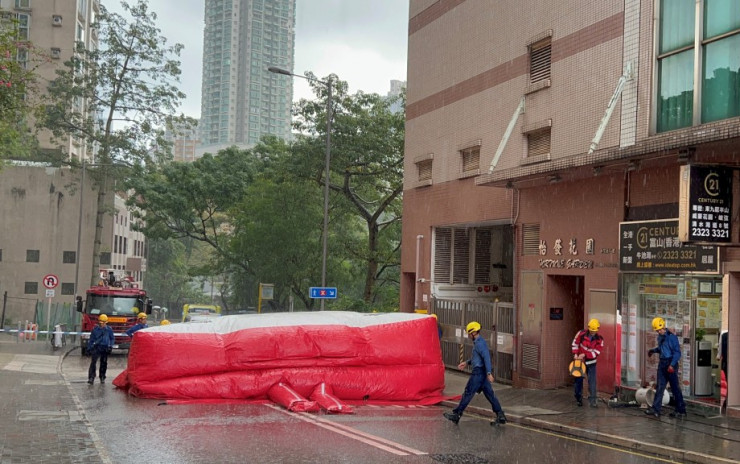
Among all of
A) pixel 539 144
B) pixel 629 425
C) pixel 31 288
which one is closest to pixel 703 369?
pixel 629 425

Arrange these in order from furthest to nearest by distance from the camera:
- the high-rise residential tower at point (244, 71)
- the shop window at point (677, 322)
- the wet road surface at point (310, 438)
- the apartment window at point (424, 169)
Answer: the high-rise residential tower at point (244, 71)
the apartment window at point (424, 169)
the shop window at point (677, 322)
the wet road surface at point (310, 438)

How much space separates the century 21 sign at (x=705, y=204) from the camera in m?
13.4

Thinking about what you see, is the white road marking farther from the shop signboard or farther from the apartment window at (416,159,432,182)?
the apartment window at (416,159,432,182)

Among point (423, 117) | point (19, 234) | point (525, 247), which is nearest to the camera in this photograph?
point (525, 247)

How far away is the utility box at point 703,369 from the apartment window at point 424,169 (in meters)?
10.8

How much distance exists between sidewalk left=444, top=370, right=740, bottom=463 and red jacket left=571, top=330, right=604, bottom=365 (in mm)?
928

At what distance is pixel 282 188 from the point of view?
44969 mm

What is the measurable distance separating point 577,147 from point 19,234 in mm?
47546

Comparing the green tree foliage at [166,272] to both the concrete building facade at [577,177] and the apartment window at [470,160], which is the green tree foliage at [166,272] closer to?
the concrete building facade at [577,177]

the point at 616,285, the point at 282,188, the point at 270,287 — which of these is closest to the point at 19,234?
the point at 282,188

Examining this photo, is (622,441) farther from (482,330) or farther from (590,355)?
(482,330)

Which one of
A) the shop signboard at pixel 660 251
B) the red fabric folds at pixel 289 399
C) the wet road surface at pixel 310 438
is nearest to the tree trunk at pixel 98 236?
the wet road surface at pixel 310 438

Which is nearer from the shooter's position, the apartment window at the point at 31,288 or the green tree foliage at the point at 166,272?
the apartment window at the point at 31,288

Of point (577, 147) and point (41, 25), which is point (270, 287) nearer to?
point (577, 147)
